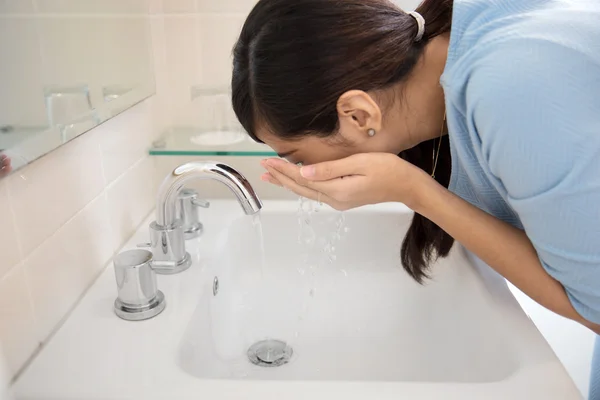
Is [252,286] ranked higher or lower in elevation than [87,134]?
lower

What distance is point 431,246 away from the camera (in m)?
0.79

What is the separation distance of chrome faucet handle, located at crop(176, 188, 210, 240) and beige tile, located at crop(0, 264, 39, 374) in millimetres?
274

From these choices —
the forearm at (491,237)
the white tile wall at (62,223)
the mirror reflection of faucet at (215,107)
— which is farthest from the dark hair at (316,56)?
the mirror reflection of faucet at (215,107)

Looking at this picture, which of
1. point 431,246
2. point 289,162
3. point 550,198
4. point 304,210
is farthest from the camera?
point 304,210

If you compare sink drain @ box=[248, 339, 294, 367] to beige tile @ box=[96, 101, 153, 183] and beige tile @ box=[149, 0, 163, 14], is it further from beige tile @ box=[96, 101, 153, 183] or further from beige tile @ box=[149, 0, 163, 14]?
beige tile @ box=[149, 0, 163, 14]

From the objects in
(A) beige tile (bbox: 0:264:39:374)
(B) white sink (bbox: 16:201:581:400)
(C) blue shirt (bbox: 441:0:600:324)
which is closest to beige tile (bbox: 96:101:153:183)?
(B) white sink (bbox: 16:201:581:400)

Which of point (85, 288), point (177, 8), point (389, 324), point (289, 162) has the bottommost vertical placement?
point (389, 324)

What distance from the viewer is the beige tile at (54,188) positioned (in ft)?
1.90

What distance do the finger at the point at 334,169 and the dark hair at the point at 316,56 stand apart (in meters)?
0.03

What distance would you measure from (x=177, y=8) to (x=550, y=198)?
701 mm

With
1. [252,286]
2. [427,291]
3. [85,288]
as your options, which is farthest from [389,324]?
[85,288]

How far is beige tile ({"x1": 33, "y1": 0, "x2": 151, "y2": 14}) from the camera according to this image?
624 millimetres

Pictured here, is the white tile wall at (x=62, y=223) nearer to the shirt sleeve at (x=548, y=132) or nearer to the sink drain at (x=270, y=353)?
the sink drain at (x=270, y=353)

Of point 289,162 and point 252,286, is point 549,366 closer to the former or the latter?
point 289,162
